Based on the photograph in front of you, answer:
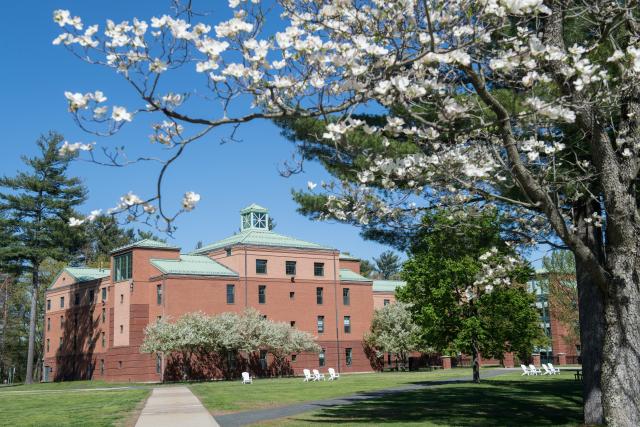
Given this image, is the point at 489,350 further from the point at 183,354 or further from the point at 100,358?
the point at 100,358

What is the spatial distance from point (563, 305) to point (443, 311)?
18.1 meters

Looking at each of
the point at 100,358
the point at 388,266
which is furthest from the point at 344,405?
the point at 388,266

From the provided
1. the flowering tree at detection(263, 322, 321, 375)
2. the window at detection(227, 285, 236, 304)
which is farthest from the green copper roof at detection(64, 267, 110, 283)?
the flowering tree at detection(263, 322, 321, 375)

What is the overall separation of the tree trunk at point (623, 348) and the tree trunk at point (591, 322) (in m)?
2.82

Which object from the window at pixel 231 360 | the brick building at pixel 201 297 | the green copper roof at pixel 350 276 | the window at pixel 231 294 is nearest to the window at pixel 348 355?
the brick building at pixel 201 297

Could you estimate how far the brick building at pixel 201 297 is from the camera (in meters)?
51.2

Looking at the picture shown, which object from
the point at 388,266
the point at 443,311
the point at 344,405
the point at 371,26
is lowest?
the point at 344,405

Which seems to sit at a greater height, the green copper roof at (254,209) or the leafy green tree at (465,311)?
the green copper roof at (254,209)

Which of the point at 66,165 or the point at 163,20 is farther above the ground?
the point at 66,165

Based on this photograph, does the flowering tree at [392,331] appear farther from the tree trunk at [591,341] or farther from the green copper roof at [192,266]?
the tree trunk at [591,341]

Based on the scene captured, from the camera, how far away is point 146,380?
164ft

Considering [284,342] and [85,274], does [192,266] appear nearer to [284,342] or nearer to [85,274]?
[284,342]

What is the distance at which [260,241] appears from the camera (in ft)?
185

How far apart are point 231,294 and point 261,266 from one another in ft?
12.0
